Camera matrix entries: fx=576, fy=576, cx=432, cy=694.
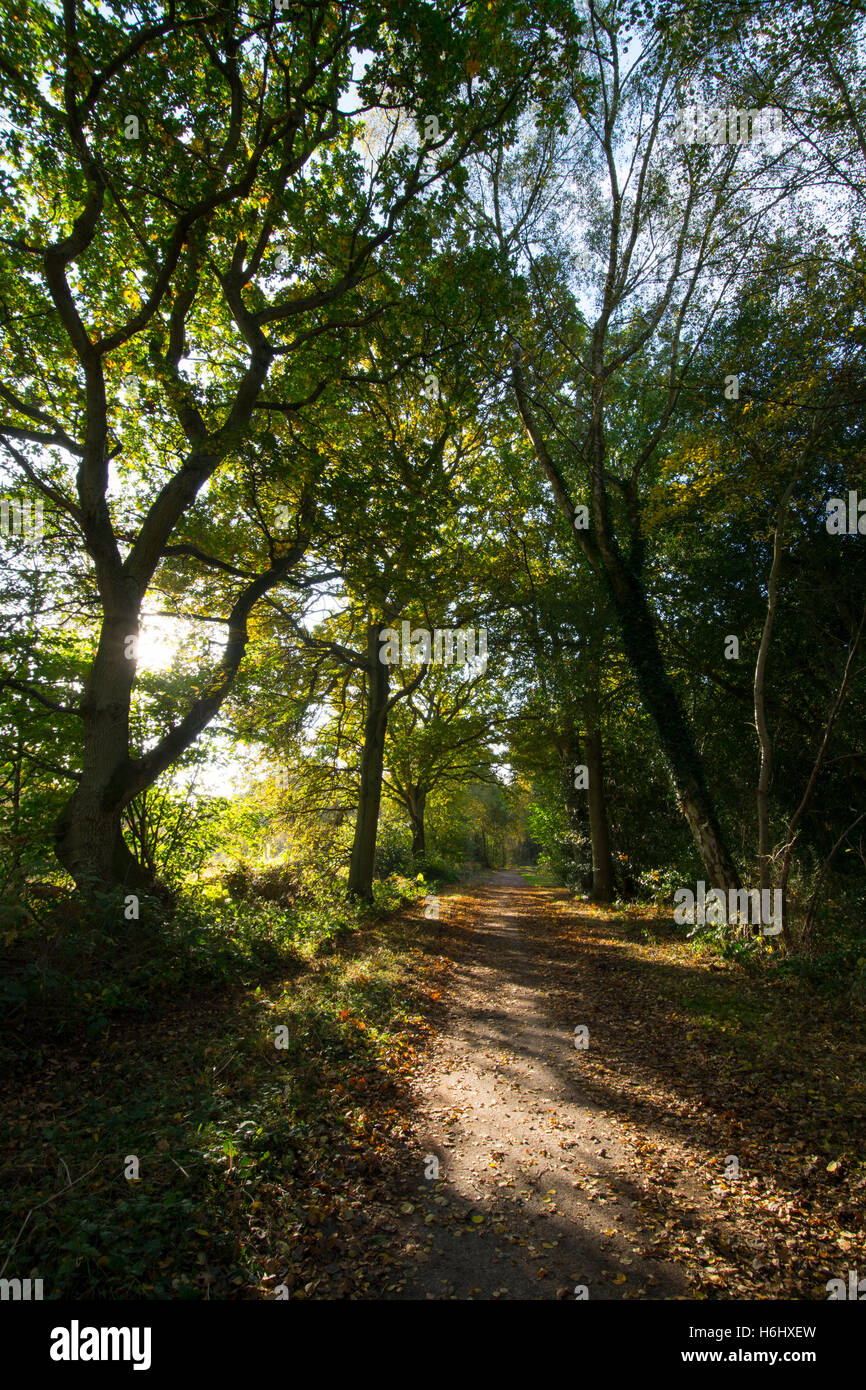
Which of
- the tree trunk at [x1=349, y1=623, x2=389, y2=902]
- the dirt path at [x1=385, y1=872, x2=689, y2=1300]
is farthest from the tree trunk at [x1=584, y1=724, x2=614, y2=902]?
the dirt path at [x1=385, y1=872, x2=689, y2=1300]

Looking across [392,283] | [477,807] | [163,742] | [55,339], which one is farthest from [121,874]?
[477,807]

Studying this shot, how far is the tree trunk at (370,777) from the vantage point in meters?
14.5

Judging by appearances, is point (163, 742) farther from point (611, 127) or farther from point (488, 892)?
point (488, 892)

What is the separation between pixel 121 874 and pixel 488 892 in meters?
20.1

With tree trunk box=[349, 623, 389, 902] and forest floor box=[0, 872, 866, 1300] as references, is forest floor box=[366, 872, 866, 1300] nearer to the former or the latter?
forest floor box=[0, 872, 866, 1300]

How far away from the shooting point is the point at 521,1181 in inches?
159

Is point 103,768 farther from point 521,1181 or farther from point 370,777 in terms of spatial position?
point 370,777

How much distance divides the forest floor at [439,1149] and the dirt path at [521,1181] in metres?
0.02

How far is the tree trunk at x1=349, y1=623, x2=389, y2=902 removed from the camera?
47.6 feet

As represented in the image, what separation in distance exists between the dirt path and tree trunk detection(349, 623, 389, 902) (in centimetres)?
720

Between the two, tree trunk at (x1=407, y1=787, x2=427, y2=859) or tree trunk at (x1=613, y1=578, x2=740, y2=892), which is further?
tree trunk at (x1=407, y1=787, x2=427, y2=859)
